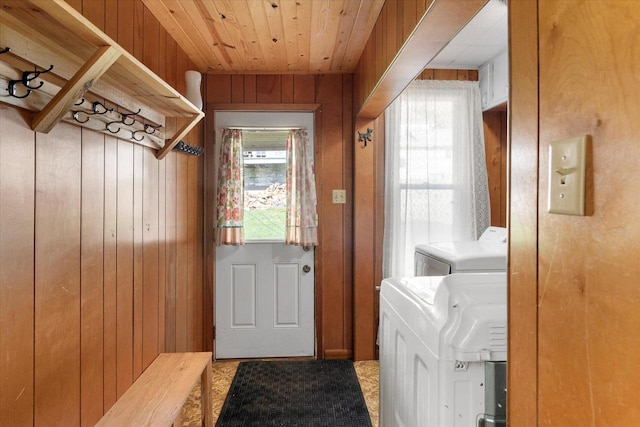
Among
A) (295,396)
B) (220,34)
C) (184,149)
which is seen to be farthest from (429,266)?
(220,34)

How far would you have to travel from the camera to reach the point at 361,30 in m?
2.09

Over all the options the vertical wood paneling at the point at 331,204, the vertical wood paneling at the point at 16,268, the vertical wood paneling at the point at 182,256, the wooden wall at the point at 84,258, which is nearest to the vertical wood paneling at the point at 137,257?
the wooden wall at the point at 84,258

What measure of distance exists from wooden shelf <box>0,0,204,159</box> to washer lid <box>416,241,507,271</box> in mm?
1561

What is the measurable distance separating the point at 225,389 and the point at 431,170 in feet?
7.01

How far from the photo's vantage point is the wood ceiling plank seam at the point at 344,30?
183 cm

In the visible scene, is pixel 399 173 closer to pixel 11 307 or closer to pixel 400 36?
pixel 400 36

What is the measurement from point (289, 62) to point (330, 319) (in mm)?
1937

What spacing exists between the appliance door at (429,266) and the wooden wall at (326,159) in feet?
2.00

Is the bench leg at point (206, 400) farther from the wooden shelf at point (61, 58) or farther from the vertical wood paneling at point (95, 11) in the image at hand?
the vertical wood paneling at point (95, 11)

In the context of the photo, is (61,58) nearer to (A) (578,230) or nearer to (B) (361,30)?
(A) (578,230)

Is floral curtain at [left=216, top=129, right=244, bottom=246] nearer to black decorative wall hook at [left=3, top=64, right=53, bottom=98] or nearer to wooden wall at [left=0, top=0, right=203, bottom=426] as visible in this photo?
wooden wall at [left=0, top=0, right=203, bottom=426]

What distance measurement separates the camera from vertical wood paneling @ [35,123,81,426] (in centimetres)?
111

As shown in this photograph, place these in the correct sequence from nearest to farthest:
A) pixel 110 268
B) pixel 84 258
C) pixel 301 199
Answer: pixel 84 258, pixel 110 268, pixel 301 199

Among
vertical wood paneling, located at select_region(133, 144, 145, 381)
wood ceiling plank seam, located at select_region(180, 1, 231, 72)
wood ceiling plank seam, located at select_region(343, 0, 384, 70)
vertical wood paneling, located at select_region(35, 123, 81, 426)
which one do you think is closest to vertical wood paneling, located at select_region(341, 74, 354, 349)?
wood ceiling plank seam, located at select_region(343, 0, 384, 70)
